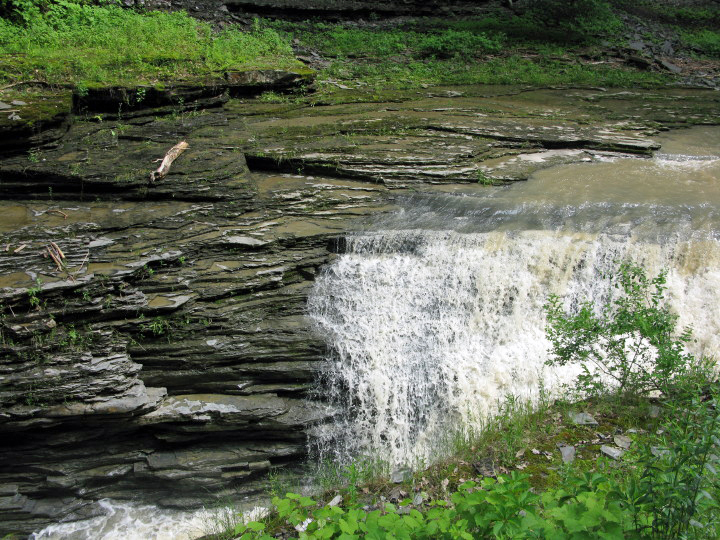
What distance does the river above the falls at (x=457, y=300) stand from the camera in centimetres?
696

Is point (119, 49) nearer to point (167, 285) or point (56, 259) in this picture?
point (56, 259)

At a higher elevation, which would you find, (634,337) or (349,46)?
(349,46)

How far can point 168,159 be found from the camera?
890 cm

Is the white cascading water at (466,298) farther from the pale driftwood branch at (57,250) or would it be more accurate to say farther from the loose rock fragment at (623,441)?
the pale driftwood branch at (57,250)

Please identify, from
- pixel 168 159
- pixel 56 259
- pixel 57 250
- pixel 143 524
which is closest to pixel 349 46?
pixel 168 159

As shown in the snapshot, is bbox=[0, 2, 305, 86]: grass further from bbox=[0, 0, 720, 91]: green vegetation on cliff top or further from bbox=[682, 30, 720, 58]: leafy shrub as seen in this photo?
bbox=[682, 30, 720, 58]: leafy shrub

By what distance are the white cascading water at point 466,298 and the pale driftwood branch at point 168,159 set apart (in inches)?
124

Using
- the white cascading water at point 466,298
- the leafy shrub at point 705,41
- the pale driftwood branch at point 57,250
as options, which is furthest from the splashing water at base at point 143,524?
the leafy shrub at point 705,41

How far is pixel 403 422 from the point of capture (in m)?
7.07

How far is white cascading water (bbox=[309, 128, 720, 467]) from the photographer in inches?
278

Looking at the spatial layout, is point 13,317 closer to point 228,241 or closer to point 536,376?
point 228,241

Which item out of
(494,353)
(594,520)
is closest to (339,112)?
(494,353)

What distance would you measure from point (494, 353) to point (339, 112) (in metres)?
7.00

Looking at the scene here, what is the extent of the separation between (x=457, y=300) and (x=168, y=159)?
517cm
